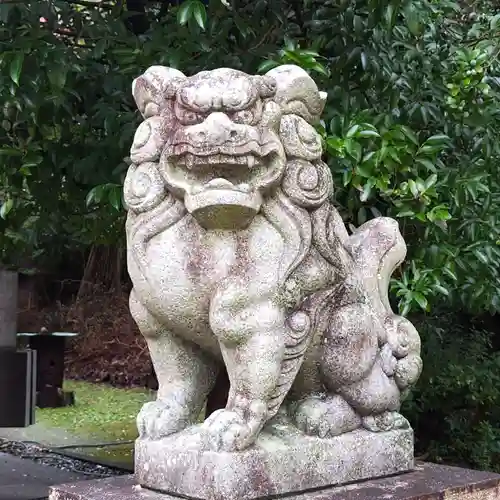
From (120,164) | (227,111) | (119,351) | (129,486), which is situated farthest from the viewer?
(119,351)

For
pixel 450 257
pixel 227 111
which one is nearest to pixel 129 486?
pixel 227 111

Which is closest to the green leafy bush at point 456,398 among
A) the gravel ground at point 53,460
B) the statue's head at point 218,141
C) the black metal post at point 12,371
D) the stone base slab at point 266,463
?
the gravel ground at point 53,460

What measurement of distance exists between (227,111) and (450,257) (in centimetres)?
133

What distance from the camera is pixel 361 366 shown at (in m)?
2.39

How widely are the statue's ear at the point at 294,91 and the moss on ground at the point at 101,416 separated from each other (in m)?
3.79

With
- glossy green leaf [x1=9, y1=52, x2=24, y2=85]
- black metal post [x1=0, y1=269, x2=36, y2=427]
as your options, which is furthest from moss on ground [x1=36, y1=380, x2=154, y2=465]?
glossy green leaf [x1=9, y1=52, x2=24, y2=85]

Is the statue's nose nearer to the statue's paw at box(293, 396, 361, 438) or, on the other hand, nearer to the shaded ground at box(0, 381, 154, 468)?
the statue's paw at box(293, 396, 361, 438)

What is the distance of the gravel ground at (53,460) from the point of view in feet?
17.7

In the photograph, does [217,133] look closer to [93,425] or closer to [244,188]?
[244,188]

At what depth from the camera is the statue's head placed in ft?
6.97

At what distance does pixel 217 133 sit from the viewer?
212cm

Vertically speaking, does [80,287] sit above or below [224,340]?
above

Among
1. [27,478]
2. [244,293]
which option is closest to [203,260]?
[244,293]

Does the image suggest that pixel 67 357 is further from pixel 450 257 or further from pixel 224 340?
pixel 224 340
